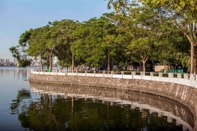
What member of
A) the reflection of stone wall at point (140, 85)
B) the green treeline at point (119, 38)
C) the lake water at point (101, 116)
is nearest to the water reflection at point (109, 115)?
the lake water at point (101, 116)

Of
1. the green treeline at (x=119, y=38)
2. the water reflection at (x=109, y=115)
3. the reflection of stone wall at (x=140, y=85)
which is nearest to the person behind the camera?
the water reflection at (x=109, y=115)

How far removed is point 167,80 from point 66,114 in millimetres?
13490

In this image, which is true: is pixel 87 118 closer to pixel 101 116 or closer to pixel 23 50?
pixel 101 116

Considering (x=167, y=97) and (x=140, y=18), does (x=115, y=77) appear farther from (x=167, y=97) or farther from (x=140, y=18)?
(x=167, y=97)

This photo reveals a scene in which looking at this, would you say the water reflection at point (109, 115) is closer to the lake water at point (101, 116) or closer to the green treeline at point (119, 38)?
the lake water at point (101, 116)

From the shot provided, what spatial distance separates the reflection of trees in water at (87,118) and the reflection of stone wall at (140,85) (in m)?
3.34

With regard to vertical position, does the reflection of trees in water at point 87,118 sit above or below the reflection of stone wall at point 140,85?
below

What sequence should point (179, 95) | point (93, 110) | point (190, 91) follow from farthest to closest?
point (179, 95)
point (93, 110)
point (190, 91)

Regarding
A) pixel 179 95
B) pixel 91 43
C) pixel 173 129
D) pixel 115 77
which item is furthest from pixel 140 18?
pixel 173 129

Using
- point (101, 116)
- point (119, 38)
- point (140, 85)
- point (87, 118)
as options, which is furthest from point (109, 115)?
point (119, 38)

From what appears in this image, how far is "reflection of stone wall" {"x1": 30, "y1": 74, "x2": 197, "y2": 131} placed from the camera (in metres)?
24.2

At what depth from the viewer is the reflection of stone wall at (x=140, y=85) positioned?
2424 centimetres

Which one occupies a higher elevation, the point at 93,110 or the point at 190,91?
the point at 190,91

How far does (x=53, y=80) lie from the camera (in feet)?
188
